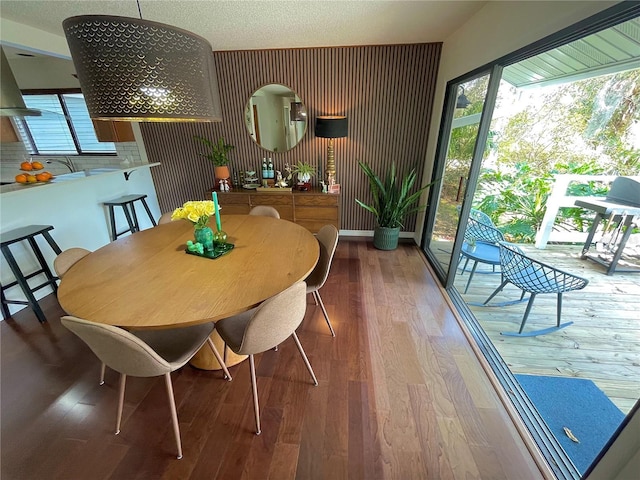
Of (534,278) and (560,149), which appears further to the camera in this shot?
(560,149)

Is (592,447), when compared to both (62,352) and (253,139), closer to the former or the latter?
(62,352)

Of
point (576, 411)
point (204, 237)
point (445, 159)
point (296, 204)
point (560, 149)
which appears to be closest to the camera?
point (576, 411)

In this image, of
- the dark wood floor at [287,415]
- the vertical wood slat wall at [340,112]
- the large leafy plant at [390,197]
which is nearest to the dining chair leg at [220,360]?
the dark wood floor at [287,415]

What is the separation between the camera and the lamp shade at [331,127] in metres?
3.09

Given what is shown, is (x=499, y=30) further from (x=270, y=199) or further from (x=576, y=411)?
(x=270, y=199)

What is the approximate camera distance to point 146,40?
1.02 m

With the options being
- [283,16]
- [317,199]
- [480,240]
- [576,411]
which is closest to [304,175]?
[317,199]

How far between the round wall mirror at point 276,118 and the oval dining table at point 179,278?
2.02 m

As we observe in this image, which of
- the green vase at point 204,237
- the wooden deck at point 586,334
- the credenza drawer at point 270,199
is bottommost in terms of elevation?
the wooden deck at point 586,334

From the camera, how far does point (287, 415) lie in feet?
4.89

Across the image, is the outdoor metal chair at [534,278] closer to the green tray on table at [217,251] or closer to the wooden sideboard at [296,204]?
the wooden sideboard at [296,204]

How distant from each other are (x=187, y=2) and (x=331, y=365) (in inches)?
116

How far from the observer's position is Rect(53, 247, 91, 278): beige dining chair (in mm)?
1507

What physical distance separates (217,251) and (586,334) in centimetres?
270
